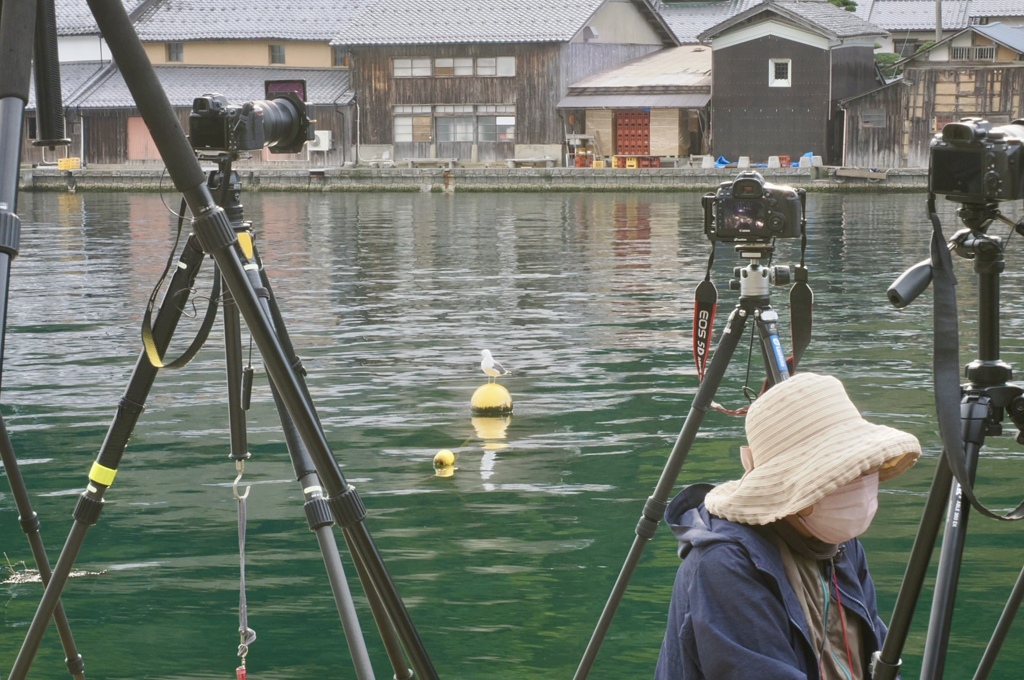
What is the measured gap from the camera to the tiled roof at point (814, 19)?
46531 millimetres

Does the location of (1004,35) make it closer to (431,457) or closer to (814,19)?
(814,19)

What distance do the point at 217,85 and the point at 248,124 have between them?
53.4 meters

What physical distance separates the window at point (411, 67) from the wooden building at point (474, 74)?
0.04 m

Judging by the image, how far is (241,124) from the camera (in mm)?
3480

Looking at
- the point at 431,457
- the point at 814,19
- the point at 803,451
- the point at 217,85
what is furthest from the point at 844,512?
the point at 217,85

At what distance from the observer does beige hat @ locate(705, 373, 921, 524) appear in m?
2.71

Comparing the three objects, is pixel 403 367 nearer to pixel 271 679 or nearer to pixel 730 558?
pixel 271 679

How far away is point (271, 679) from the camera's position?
556cm

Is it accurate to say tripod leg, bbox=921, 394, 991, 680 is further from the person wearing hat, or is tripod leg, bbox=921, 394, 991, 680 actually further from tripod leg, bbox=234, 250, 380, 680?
tripod leg, bbox=234, 250, 380, 680

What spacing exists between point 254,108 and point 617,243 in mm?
25119

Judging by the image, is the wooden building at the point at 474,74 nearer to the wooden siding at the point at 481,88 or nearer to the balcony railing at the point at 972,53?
the wooden siding at the point at 481,88

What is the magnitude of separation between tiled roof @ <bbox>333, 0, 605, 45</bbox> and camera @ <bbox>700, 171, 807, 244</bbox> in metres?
47.8

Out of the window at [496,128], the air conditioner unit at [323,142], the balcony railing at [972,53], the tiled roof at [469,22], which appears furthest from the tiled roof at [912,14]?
the air conditioner unit at [323,142]

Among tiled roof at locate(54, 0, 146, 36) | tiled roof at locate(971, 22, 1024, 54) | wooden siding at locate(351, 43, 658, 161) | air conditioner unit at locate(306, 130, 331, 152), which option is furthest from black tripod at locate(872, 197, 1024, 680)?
tiled roof at locate(54, 0, 146, 36)
